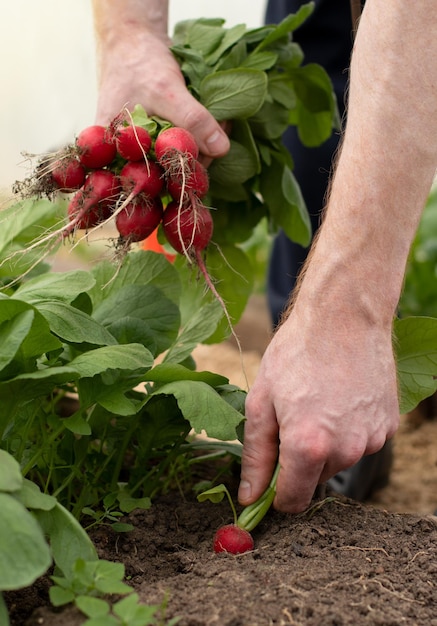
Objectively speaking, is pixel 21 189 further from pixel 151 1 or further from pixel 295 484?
pixel 295 484

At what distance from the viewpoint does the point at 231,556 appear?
123cm

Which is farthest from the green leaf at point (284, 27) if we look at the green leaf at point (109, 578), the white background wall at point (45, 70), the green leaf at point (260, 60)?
the white background wall at point (45, 70)

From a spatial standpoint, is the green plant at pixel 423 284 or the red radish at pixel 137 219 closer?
the red radish at pixel 137 219

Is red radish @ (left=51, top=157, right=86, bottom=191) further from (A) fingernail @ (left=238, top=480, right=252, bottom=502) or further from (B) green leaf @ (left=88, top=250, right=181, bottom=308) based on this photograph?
(A) fingernail @ (left=238, top=480, right=252, bottom=502)

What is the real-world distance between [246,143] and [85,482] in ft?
2.71

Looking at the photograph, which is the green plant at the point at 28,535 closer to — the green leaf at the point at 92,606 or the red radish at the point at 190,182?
the green leaf at the point at 92,606

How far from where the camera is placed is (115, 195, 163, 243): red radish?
1.46 metres

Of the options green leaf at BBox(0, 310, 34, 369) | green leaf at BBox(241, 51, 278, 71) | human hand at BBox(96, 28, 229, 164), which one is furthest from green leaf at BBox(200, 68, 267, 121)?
green leaf at BBox(0, 310, 34, 369)

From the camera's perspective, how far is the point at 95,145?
1472 mm

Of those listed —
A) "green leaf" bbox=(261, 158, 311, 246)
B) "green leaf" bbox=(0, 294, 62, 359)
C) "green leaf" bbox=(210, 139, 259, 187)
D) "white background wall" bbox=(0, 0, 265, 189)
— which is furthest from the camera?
"white background wall" bbox=(0, 0, 265, 189)

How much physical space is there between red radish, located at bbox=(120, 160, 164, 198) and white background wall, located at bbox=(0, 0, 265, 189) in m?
5.02

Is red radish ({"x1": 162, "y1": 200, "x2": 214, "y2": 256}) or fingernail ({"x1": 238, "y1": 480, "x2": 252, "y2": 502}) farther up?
red radish ({"x1": 162, "y1": 200, "x2": 214, "y2": 256})

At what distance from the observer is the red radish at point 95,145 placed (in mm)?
1473

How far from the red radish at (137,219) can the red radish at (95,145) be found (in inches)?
4.4
